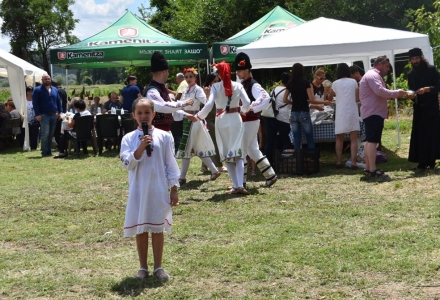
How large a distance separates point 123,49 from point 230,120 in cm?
928

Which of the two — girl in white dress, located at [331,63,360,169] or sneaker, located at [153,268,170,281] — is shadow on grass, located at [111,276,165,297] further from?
girl in white dress, located at [331,63,360,169]

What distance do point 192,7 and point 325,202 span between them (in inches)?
1299

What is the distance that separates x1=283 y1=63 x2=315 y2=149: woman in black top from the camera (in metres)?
11.6

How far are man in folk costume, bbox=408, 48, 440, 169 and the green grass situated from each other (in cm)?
48

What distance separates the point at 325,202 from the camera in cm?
883

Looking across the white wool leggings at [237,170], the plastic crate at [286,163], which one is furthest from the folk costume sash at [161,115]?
the plastic crate at [286,163]

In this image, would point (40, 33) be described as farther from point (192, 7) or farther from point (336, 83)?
point (336, 83)

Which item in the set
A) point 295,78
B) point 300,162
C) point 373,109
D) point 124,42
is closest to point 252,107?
point 373,109

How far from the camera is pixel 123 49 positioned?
18109mm

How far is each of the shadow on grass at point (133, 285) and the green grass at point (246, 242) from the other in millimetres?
12

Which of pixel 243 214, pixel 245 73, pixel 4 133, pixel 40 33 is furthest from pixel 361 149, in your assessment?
pixel 40 33

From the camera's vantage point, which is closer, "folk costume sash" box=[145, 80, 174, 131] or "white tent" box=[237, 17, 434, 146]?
"folk costume sash" box=[145, 80, 174, 131]

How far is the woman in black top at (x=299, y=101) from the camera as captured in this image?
11.6 m

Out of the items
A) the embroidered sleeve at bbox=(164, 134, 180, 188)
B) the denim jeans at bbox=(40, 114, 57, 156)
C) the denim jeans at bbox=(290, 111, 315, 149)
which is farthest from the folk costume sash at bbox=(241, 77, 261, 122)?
the denim jeans at bbox=(40, 114, 57, 156)
